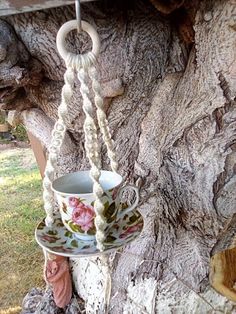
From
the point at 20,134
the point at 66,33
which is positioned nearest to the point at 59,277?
the point at 66,33

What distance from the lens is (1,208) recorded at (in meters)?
2.49

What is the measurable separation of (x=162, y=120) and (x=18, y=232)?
137cm

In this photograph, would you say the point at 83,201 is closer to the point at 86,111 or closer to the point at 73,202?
the point at 73,202

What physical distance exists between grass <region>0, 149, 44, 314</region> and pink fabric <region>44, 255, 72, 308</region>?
55 centimetres

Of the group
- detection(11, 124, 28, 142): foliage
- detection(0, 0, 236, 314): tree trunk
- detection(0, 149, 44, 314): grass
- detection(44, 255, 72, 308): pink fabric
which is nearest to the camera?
detection(0, 0, 236, 314): tree trunk

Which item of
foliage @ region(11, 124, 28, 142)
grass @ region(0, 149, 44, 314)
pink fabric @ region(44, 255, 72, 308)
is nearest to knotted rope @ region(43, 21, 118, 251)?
pink fabric @ region(44, 255, 72, 308)

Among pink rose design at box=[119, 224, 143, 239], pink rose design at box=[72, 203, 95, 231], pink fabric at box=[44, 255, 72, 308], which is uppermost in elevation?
pink rose design at box=[72, 203, 95, 231]

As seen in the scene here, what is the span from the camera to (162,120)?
1.02 m

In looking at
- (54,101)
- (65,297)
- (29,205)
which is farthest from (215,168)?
(29,205)

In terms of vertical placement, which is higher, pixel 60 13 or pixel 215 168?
pixel 60 13

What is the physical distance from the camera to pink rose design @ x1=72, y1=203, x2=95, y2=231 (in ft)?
2.32

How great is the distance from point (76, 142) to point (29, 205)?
1.40 meters

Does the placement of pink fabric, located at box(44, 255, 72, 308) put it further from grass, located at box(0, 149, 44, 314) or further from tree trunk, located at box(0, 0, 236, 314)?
grass, located at box(0, 149, 44, 314)

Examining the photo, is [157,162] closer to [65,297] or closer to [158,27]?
[158,27]
